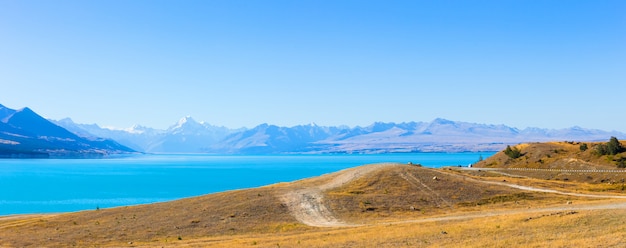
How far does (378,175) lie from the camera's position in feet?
258

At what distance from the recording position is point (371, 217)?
56.0 m

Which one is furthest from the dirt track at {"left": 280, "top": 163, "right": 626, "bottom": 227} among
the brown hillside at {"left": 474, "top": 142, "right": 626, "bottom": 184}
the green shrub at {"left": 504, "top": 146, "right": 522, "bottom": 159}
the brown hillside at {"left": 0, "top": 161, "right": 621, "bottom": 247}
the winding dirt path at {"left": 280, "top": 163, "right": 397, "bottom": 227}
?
the green shrub at {"left": 504, "top": 146, "right": 522, "bottom": 159}

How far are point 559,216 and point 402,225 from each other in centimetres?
1309

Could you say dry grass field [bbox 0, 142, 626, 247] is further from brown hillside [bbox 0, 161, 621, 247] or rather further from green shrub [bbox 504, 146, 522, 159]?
green shrub [bbox 504, 146, 522, 159]

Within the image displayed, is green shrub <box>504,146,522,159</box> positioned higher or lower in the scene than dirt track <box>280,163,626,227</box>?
higher

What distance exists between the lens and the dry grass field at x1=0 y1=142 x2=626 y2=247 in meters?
35.5

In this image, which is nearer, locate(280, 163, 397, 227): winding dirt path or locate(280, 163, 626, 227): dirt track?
locate(280, 163, 626, 227): dirt track

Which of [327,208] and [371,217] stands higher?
[327,208]

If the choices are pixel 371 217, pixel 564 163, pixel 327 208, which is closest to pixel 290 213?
pixel 327 208

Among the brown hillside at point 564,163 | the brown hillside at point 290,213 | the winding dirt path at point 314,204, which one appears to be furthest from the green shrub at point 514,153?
the winding dirt path at point 314,204

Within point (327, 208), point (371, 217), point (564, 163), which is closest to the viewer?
point (371, 217)

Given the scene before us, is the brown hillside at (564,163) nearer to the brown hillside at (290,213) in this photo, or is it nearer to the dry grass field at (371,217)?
the dry grass field at (371,217)

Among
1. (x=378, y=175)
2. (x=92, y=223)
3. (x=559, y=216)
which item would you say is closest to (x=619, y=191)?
(x=378, y=175)

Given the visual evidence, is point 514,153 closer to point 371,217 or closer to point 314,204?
point 314,204
